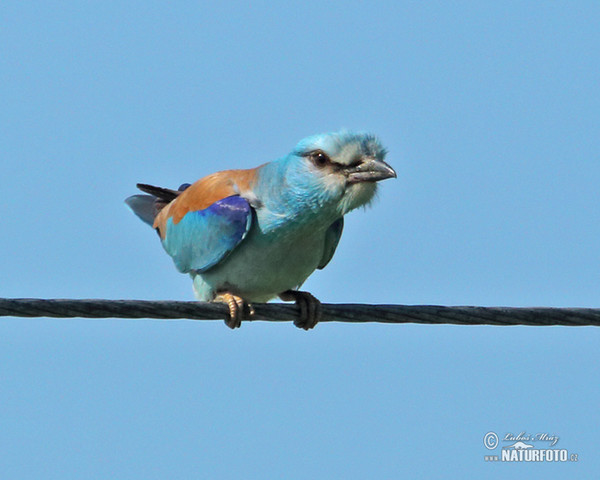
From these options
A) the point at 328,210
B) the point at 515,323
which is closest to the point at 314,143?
the point at 328,210

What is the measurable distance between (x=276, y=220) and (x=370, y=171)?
88 centimetres

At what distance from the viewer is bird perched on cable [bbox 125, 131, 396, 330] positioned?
23.6 ft

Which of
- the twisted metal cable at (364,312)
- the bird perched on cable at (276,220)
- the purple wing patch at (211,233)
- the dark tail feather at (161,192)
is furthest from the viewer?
the dark tail feather at (161,192)

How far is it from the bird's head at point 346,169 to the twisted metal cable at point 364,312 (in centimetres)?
85

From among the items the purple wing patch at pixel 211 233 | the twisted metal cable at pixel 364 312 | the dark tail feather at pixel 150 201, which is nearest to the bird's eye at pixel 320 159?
the purple wing patch at pixel 211 233

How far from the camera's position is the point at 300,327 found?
26.1 feet

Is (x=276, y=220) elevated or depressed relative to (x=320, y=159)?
depressed

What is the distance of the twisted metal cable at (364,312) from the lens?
5.82 m

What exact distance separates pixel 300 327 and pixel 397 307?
1.71m

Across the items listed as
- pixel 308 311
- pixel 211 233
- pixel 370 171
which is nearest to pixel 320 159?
pixel 370 171

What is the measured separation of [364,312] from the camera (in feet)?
21.1

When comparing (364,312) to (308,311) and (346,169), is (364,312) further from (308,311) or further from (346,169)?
(308,311)

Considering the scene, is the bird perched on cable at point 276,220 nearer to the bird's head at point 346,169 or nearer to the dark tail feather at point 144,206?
the bird's head at point 346,169

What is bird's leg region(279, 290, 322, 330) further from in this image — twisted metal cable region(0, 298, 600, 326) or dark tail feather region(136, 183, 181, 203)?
dark tail feather region(136, 183, 181, 203)
